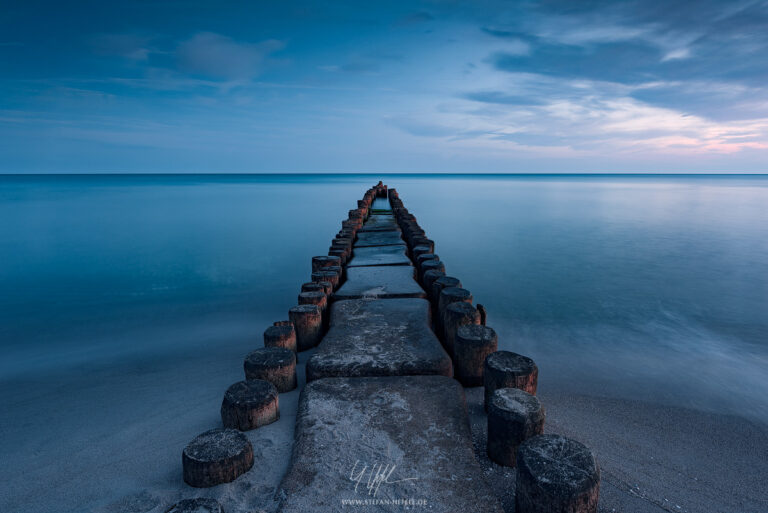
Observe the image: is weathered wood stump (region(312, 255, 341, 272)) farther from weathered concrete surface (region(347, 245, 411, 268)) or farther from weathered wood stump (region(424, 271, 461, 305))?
weathered wood stump (region(424, 271, 461, 305))

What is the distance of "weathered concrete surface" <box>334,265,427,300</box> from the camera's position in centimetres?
471

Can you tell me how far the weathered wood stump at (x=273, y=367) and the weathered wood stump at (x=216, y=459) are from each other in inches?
29.1

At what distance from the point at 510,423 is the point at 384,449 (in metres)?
0.68

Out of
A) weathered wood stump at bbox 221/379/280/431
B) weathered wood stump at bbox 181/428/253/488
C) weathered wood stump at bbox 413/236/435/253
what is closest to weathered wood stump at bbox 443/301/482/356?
weathered wood stump at bbox 221/379/280/431

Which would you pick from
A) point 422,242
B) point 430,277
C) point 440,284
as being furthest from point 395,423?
point 422,242

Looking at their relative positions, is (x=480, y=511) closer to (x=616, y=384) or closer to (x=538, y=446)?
(x=538, y=446)

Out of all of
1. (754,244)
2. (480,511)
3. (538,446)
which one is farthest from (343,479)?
(754,244)

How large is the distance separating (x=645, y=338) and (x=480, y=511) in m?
5.50

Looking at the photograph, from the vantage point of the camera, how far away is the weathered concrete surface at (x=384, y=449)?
6.44 ft

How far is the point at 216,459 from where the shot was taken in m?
2.01

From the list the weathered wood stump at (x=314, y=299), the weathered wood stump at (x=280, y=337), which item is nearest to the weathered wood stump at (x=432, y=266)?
the weathered wood stump at (x=314, y=299)

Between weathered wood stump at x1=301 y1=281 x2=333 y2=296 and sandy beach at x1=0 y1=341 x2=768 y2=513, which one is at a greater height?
weathered wood stump at x1=301 y1=281 x2=333 y2=296

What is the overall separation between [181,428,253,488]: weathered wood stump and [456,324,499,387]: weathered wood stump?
164 centimetres
